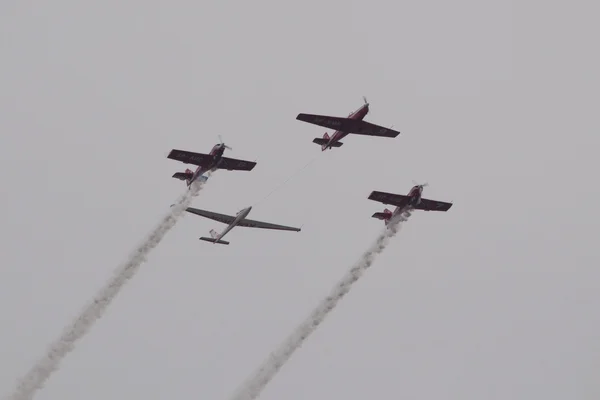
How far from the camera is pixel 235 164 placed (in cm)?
8256

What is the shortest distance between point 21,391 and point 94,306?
817 centimetres

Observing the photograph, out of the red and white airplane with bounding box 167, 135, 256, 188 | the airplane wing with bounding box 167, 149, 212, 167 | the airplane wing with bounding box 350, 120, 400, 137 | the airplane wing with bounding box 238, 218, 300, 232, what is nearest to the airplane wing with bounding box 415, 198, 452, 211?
the airplane wing with bounding box 350, 120, 400, 137

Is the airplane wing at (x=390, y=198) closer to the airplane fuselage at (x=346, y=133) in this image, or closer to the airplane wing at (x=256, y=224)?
the airplane fuselage at (x=346, y=133)

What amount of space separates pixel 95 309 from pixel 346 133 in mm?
23232

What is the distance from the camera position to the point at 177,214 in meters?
83.1

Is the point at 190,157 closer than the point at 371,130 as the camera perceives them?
Yes

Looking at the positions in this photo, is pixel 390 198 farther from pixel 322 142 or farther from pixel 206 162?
pixel 206 162

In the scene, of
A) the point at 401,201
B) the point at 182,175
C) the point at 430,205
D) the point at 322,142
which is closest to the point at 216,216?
the point at 182,175

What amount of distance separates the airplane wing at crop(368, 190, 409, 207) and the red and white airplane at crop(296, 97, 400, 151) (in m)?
5.42

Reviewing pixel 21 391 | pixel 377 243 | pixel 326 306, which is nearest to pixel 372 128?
pixel 377 243

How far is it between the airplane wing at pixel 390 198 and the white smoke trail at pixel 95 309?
1389 centimetres

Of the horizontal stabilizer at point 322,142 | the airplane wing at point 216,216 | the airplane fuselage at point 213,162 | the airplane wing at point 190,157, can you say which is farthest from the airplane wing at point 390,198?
the airplane wing at point 216,216

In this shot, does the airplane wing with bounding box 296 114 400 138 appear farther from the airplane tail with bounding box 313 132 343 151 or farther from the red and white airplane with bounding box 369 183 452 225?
the red and white airplane with bounding box 369 183 452 225

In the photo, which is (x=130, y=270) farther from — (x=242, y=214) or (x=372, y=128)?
(x=372, y=128)
